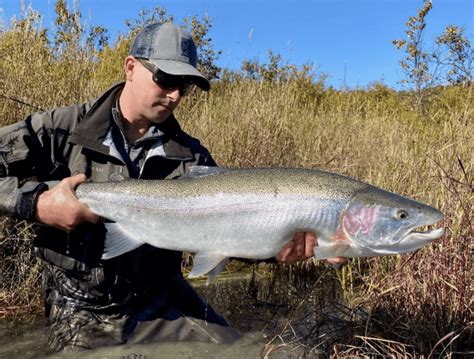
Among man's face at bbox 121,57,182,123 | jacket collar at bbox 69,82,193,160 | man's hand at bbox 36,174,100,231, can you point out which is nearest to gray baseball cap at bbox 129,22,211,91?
man's face at bbox 121,57,182,123

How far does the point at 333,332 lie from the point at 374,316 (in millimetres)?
308

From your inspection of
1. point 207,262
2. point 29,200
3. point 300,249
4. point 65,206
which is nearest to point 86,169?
point 29,200

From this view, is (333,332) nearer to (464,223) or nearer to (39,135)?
(464,223)

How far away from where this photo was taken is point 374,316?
3.66 m

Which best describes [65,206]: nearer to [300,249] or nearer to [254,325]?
[300,249]

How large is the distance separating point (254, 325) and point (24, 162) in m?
2.18

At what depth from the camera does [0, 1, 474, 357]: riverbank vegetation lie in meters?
3.47

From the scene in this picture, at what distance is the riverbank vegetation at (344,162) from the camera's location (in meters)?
Result: 3.47

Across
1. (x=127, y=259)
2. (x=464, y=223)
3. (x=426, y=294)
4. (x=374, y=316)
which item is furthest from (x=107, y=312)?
(x=464, y=223)

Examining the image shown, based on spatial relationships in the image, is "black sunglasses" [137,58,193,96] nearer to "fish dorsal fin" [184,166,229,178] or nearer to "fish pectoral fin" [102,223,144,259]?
"fish dorsal fin" [184,166,229,178]

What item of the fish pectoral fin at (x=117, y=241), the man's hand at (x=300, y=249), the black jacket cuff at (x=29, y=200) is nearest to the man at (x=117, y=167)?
the black jacket cuff at (x=29, y=200)

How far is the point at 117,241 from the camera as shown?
3.16 metres

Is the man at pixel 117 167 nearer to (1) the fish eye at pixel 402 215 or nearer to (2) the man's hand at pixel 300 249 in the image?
(2) the man's hand at pixel 300 249

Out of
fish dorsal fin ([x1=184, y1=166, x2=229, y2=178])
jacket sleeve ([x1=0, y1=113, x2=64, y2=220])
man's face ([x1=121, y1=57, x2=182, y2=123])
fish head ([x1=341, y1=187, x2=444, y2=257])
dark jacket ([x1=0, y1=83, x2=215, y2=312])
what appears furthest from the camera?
man's face ([x1=121, y1=57, x2=182, y2=123])
